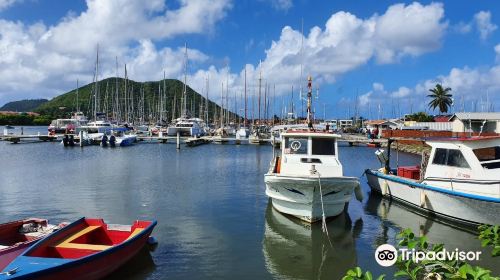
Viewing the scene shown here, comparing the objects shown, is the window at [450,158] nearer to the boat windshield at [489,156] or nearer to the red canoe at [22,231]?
the boat windshield at [489,156]

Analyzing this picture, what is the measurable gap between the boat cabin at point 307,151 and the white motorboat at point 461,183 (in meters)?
4.37

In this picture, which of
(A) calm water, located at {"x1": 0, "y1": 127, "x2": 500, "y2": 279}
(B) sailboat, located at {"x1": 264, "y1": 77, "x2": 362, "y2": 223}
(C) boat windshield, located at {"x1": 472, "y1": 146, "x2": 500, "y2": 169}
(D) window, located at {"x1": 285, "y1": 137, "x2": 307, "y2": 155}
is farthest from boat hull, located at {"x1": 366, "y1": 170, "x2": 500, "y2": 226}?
(D) window, located at {"x1": 285, "y1": 137, "x2": 307, "y2": 155}

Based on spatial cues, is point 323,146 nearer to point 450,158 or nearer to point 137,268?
point 450,158

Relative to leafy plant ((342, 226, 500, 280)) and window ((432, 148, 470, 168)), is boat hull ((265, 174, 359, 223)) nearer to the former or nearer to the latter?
window ((432, 148, 470, 168))

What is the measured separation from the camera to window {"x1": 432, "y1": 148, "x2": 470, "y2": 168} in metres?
17.5

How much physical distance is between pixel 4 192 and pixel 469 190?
2545 cm

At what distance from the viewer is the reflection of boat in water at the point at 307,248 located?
1282cm

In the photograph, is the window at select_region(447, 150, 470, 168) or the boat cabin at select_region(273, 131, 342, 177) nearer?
the window at select_region(447, 150, 470, 168)

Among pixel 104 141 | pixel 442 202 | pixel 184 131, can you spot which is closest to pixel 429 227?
pixel 442 202

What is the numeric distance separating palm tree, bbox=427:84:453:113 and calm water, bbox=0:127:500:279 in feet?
251

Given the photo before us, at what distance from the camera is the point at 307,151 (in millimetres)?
19250

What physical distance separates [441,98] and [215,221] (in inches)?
3594


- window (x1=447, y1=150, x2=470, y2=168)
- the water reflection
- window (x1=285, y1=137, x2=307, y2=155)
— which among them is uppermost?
window (x1=285, y1=137, x2=307, y2=155)

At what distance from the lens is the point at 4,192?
83.4 ft
